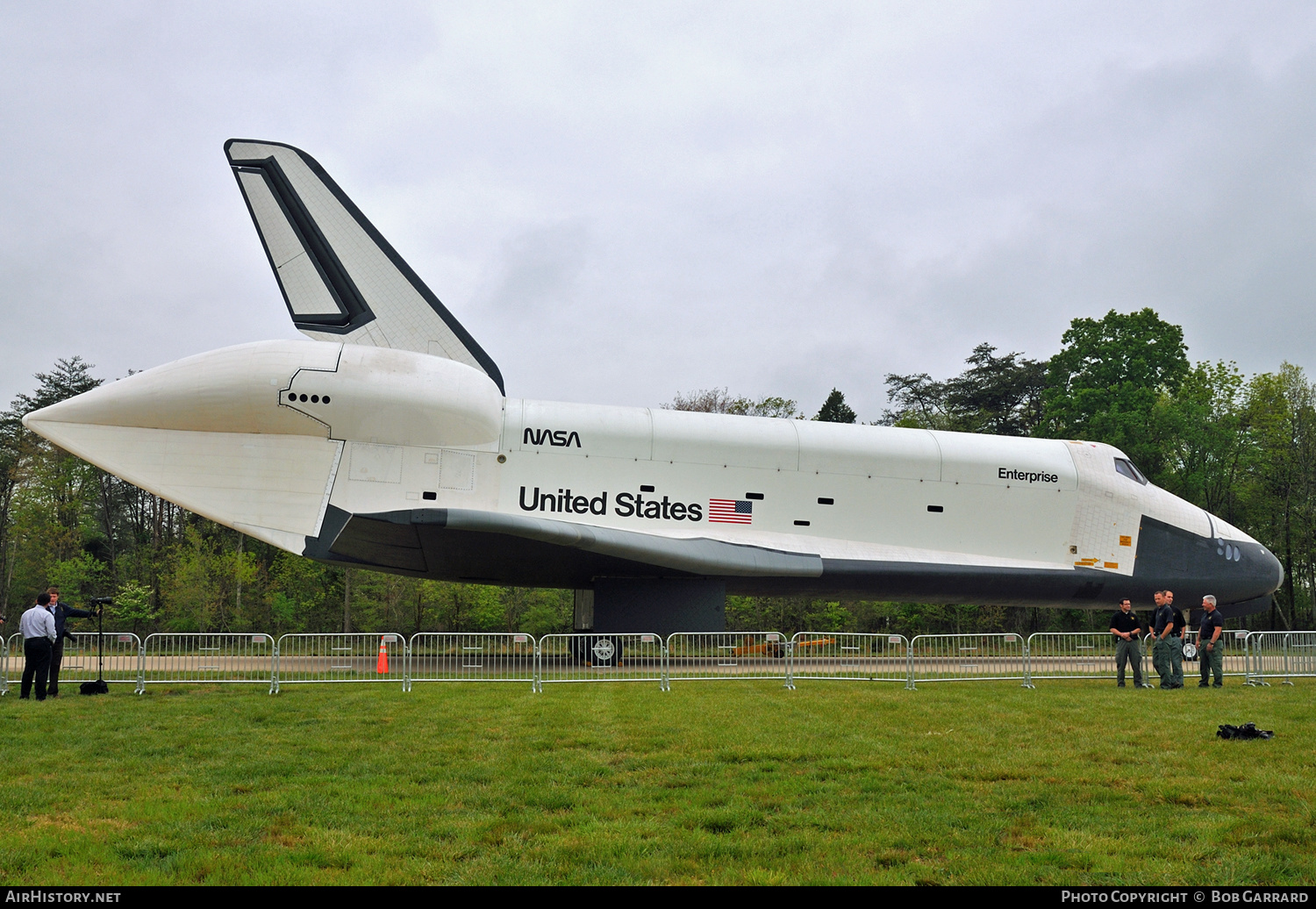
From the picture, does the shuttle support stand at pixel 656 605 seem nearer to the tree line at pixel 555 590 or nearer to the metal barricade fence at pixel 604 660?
the metal barricade fence at pixel 604 660

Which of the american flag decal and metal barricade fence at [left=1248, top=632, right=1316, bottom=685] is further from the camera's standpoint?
the american flag decal

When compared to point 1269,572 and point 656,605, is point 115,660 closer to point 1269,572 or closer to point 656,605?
point 656,605

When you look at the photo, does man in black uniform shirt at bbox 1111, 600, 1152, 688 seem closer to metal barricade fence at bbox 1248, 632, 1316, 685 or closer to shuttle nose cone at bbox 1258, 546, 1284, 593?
metal barricade fence at bbox 1248, 632, 1316, 685

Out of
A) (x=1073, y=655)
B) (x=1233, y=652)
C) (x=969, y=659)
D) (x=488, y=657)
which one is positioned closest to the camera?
(x=488, y=657)

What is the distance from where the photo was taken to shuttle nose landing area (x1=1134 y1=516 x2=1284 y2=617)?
49.1 ft

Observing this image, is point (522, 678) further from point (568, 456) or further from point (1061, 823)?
point (1061, 823)

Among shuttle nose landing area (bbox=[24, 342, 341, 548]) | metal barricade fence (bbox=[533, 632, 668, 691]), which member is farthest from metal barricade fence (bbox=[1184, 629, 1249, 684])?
shuttle nose landing area (bbox=[24, 342, 341, 548])

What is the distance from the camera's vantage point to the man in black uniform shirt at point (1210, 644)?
35.1 feet

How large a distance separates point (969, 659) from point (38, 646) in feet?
35.4

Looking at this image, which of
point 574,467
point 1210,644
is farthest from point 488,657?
point 1210,644

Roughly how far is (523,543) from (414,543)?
1.58m

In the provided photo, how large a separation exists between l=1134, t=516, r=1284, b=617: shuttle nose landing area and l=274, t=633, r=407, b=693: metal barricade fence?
12.2m

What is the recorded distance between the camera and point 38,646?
364 inches

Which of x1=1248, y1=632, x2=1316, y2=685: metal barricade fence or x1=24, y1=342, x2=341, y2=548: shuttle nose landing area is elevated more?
x1=24, y1=342, x2=341, y2=548: shuttle nose landing area
